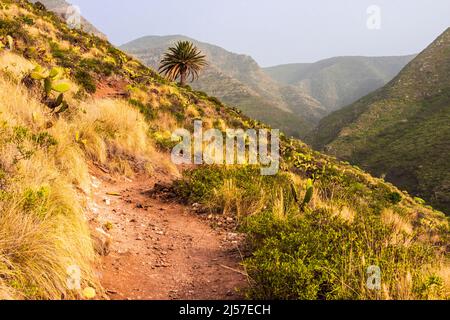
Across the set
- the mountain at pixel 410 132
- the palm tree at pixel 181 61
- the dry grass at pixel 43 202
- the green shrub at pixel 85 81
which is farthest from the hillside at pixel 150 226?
the mountain at pixel 410 132

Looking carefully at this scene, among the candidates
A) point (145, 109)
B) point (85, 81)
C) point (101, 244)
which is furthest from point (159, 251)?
point (85, 81)

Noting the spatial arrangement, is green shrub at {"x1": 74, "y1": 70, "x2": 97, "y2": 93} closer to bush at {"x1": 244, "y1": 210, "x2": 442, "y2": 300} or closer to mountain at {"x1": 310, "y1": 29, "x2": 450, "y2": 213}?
bush at {"x1": 244, "y1": 210, "x2": 442, "y2": 300}

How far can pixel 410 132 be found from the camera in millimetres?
55469

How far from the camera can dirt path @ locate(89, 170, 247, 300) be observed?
4156 millimetres

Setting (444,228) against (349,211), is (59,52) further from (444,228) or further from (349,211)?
(444,228)

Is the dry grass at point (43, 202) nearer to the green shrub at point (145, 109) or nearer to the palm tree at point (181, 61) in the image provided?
the green shrub at point (145, 109)

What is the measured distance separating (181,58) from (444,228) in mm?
25191

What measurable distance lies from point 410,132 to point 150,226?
5742cm

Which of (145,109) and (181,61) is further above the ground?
(181,61)

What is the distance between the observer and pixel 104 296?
3.66m

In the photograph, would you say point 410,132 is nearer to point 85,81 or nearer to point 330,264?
point 85,81

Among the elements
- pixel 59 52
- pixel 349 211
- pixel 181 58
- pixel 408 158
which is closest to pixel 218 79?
pixel 408 158

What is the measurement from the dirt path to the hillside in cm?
2

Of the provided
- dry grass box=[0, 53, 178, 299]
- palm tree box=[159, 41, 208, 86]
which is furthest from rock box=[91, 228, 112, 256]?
palm tree box=[159, 41, 208, 86]
